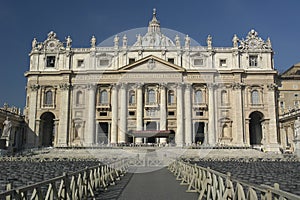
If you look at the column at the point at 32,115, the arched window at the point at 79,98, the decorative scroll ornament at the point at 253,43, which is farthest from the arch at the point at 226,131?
the column at the point at 32,115

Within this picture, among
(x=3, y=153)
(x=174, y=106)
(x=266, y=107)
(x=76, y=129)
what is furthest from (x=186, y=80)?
(x=3, y=153)

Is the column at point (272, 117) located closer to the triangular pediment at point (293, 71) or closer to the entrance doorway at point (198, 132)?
the triangular pediment at point (293, 71)

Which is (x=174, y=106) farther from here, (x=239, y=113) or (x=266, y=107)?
(x=266, y=107)

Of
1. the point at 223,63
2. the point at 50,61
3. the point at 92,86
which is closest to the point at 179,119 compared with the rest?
the point at 223,63

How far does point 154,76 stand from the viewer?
6078cm

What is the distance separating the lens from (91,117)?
6075 cm

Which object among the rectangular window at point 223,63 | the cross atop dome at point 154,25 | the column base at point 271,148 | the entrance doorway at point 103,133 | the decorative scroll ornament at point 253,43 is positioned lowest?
the column base at point 271,148

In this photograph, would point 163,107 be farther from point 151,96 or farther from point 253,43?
point 253,43

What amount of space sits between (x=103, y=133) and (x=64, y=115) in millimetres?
7702

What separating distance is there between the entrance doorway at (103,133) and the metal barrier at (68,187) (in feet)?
151

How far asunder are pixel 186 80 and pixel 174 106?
5.17m

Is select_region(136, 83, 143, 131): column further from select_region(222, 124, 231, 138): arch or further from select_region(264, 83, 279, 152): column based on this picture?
select_region(264, 83, 279, 152): column

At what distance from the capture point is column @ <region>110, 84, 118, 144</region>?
59.5 m

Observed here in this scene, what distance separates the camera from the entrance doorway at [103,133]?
61.3 metres
